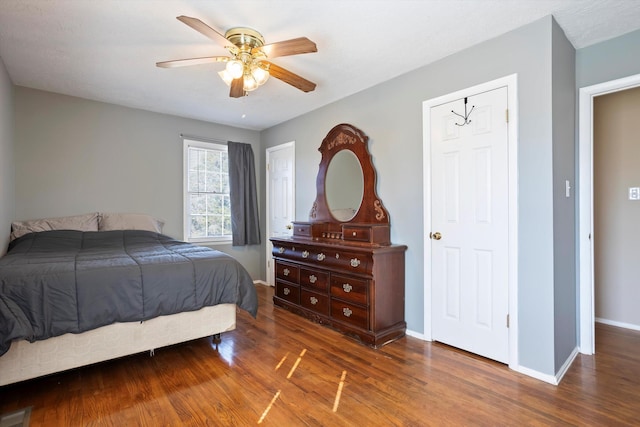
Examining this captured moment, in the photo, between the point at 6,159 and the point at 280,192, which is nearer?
the point at 6,159

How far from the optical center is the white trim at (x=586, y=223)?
251 cm

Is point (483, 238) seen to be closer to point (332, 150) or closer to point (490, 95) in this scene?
point (490, 95)

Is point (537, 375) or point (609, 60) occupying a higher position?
point (609, 60)

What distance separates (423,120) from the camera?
2.81m

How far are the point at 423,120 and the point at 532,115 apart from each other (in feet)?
2.78

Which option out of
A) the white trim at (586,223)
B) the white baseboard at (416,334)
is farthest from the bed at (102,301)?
the white trim at (586,223)

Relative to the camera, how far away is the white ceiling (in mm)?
2004

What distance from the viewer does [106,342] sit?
211 centimetres

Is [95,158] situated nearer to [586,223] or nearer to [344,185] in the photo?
[344,185]

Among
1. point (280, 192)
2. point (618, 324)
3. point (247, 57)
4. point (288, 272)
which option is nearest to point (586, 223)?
point (618, 324)

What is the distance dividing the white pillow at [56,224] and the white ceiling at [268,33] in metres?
1.39

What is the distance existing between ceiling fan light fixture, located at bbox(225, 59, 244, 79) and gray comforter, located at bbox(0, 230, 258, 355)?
141 centimetres

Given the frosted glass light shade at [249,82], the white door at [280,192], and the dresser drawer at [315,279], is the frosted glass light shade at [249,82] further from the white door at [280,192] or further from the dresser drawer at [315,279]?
the white door at [280,192]

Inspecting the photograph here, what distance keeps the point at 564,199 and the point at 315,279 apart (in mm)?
2198
